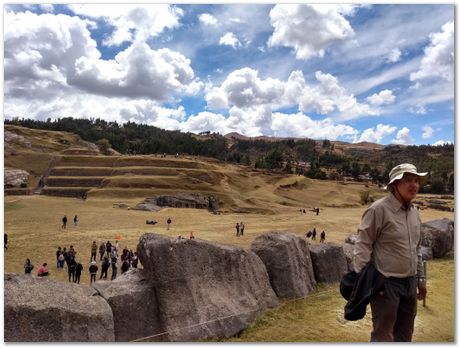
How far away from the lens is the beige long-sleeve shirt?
17.4 ft

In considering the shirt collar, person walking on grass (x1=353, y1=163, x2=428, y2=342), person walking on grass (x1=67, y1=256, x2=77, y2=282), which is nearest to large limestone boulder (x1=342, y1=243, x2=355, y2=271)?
person walking on grass (x1=353, y1=163, x2=428, y2=342)

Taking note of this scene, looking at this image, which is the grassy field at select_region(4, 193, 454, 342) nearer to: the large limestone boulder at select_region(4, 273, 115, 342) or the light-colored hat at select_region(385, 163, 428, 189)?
the large limestone boulder at select_region(4, 273, 115, 342)

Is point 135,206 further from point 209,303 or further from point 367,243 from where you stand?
point 367,243

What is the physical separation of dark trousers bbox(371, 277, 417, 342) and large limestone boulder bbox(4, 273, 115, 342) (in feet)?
15.6

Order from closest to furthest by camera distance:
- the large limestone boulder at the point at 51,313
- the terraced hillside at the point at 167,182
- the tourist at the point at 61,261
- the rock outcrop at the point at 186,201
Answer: the large limestone boulder at the point at 51,313 < the tourist at the point at 61,261 < the rock outcrop at the point at 186,201 < the terraced hillside at the point at 167,182

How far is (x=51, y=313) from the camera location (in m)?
7.29

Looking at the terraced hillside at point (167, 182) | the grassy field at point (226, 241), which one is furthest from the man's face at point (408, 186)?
the terraced hillside at point (167, 182)

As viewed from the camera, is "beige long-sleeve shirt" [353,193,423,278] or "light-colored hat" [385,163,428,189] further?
"light-colored hat" [385,163,428,189]

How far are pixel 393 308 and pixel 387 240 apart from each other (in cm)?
85

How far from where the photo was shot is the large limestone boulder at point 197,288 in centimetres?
912

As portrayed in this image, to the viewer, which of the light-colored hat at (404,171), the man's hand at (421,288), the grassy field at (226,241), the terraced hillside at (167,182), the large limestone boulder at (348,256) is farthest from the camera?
the terraced hillside at (167,182)

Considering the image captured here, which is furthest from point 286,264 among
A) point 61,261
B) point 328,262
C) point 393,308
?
point 61,261

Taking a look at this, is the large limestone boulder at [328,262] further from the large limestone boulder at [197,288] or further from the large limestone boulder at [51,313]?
the large limestone boulder at [51,313]

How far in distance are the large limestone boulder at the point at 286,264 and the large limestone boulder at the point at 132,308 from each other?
13.3ft
